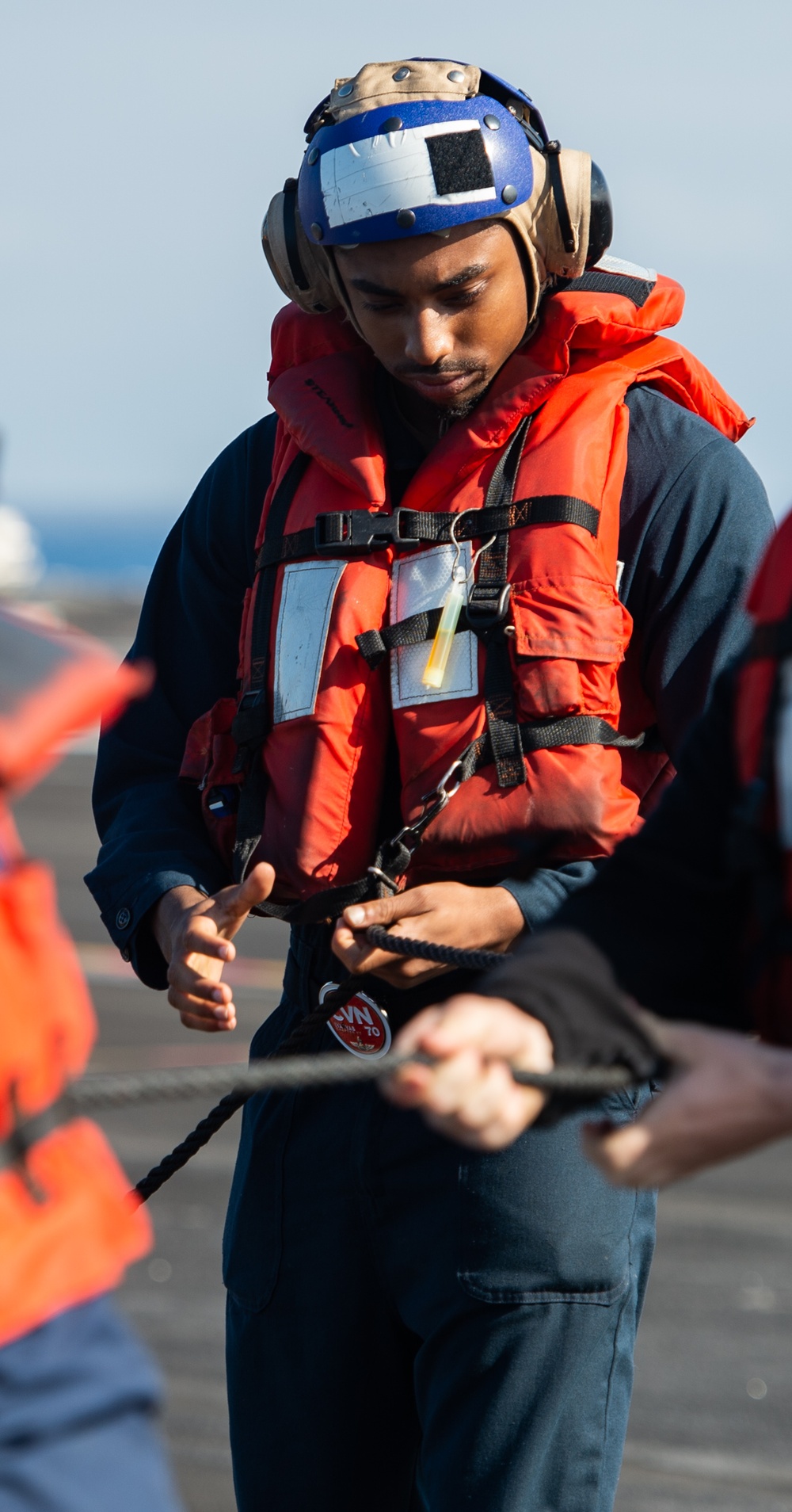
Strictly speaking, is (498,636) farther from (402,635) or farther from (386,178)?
(386,178)

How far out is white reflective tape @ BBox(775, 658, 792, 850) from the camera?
1514 mm

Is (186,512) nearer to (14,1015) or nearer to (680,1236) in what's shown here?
(14,1015)

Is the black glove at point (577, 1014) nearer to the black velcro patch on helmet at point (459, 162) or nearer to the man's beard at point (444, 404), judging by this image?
the man's beard at point (444, 404)

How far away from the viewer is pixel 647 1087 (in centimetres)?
244

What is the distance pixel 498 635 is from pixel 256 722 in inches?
16.1

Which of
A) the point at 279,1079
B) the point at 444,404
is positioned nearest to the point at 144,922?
the point at 444,404

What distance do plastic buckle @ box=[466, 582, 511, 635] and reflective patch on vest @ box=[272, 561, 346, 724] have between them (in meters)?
0.23

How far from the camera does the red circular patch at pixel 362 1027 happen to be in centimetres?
245

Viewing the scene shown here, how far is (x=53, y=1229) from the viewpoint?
1.34 m

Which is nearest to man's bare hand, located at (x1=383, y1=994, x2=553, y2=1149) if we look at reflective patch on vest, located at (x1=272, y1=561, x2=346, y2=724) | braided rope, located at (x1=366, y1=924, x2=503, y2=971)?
braided rope, located at (x1=366, y1=924, x2=503, y2=971)

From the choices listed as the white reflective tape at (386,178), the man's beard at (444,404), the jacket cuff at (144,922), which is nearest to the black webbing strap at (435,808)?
the jacket cuff at (144,922)

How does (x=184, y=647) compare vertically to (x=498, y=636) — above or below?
below

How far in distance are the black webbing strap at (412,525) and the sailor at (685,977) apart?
2.39ft

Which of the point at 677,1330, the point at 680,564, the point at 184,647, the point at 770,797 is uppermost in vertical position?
the point at 770,797
